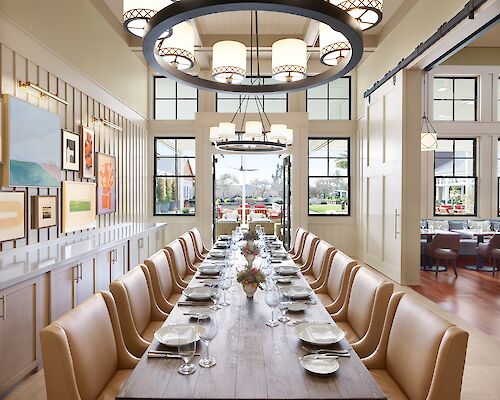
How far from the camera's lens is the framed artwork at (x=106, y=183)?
5688mm

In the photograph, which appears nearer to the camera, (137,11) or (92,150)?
(137,11)

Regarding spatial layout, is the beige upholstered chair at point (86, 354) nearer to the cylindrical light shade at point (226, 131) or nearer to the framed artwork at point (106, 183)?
the framed artwork at point (106, 183)

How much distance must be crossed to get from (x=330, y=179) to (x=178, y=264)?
568 cm

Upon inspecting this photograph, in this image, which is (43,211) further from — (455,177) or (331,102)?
(455,177)

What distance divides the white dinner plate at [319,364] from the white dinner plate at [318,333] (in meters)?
0.17

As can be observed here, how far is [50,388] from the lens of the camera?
156 centimetres

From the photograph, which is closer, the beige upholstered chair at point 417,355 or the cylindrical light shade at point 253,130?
the beige upholstered chair at point 417,355

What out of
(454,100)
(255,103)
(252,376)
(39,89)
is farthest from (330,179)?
(252,376)

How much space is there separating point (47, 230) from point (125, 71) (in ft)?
12.9

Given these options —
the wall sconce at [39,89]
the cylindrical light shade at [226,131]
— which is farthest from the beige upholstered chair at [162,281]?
the cylindrical light shade at [226,131]

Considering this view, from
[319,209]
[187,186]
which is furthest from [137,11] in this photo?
[319,209]

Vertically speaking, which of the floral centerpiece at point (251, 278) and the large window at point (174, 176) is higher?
the large window at point (174, 176)

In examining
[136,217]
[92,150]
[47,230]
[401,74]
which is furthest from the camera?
[136,217]

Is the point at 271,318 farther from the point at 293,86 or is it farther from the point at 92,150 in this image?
the point at 92,150
